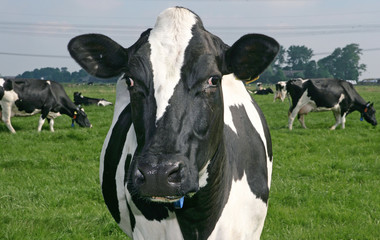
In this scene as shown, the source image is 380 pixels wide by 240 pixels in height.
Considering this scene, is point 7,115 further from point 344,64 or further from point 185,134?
point 344,64

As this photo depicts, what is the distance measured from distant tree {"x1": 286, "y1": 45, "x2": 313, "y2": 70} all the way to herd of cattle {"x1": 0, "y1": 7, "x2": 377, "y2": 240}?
143197 millimetres

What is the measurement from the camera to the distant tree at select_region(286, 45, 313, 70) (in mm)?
142250

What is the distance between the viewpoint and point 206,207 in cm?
250

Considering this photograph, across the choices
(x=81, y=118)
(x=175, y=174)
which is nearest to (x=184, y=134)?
(x=175, y=174)

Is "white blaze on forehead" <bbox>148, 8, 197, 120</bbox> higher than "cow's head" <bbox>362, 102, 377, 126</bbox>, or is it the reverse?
"white blaze on forehead" <bbox>148, 8, 197, 120</bbox>

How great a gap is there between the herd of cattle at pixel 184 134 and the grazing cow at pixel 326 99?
12.5 meters

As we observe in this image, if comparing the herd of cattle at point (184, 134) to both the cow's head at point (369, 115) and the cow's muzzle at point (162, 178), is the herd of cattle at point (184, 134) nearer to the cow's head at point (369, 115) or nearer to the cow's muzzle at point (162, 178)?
the cow's muzzle at point (162, 178)

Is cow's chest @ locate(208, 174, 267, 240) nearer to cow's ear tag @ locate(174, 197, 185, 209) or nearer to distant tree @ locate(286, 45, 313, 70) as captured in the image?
cow's ear tag @ locate(174, 197, 185, 209)

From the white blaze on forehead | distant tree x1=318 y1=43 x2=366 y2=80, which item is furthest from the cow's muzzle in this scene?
distant tree x1=318 y1=43 x2=366 y2=80

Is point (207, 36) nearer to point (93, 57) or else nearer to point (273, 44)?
point (273, 44)

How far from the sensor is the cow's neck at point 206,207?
2.47 meters

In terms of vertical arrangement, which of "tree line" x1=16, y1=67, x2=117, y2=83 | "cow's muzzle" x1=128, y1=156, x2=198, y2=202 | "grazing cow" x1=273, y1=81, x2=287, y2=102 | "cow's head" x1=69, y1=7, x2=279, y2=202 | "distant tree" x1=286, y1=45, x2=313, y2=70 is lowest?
"tree line" x1=16, y1=67, x2=117, y2=83

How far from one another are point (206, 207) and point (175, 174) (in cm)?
66

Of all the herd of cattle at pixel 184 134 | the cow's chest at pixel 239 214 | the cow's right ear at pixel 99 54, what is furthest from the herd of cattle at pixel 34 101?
the cow's chest at pixel 239 214
